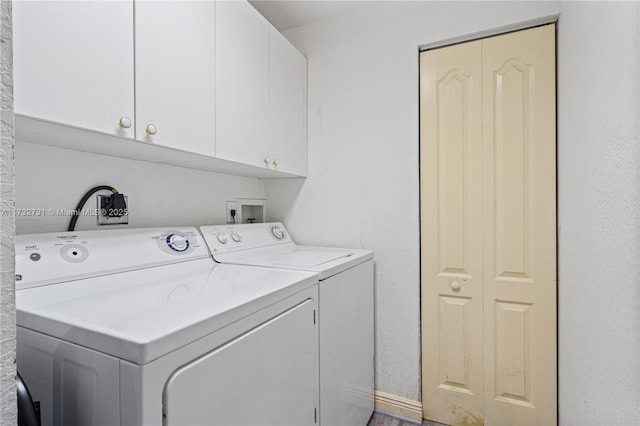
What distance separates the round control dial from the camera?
1.37m

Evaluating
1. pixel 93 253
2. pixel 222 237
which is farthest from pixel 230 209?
pixel 93 253

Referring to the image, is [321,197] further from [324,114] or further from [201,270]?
[201,270]

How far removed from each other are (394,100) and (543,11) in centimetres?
82

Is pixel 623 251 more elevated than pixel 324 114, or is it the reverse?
pixel 324 114

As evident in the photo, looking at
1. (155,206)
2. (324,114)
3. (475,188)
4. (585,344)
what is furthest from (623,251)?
(155,206)

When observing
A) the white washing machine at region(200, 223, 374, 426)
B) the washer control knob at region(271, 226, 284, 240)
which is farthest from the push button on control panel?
the washer control knob at region(271, 226, 284, 240)

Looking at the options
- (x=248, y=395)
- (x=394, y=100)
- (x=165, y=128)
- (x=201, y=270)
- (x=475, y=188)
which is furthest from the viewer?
(x=394, y=100)

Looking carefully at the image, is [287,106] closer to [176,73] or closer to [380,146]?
[380,146]

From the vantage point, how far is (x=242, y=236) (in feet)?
5.82

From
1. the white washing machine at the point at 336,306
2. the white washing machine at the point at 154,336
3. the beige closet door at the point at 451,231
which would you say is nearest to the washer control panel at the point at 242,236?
the white washing machine at the point at 336,306

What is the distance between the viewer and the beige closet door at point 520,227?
63.3 inches

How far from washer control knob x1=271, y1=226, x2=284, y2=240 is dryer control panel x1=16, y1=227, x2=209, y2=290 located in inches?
24.9

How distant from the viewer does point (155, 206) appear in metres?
1.51

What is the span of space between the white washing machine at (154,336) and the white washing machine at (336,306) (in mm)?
112
